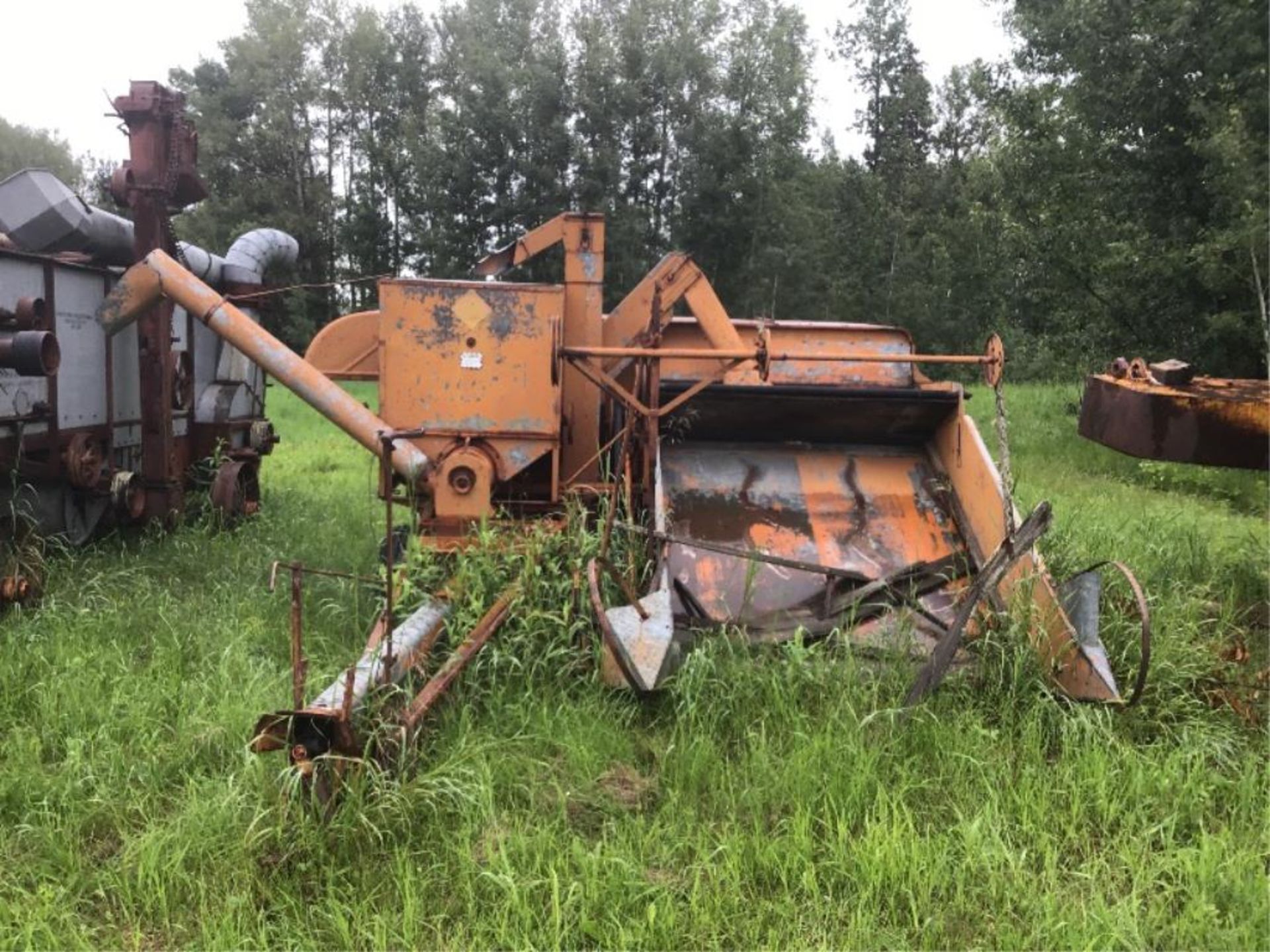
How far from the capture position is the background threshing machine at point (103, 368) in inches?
188

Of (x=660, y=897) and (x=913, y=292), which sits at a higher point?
(x=913, y=292)

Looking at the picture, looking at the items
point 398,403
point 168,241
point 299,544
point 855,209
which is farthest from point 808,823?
point 855,209

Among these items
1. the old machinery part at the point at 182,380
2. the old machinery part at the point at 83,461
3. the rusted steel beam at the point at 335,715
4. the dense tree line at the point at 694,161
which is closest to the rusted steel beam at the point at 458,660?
the rusted steel beam at the point at 335,715

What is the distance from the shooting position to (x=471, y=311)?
166 inches

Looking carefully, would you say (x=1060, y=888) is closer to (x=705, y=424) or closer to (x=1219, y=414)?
(x=1219, y=414)

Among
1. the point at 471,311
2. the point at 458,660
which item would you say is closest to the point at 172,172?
the point at 471,311

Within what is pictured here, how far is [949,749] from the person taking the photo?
9.85 ft

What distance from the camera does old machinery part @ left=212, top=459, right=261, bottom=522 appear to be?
6402mm

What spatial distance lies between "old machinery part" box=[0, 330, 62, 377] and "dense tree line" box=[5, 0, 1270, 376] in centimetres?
1074

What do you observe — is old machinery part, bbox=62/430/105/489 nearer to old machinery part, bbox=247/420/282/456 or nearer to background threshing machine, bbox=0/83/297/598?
background threshing machine, bbox=0/83/297/598

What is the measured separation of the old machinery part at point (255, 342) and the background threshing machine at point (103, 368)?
38cm

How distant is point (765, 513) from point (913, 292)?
23.3 metres

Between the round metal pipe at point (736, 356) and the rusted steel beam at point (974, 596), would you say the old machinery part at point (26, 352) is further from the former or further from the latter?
the rusted steel beam at point (974, 596)

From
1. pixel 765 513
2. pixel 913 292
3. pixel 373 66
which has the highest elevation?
pixel 373 66
